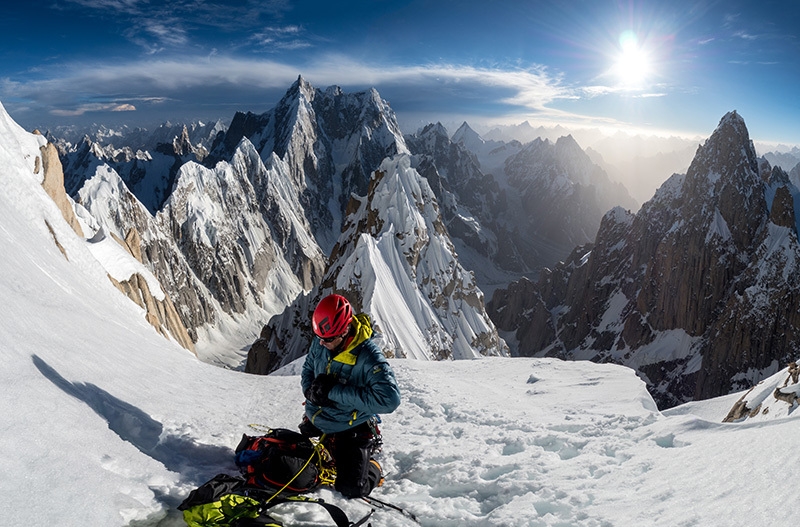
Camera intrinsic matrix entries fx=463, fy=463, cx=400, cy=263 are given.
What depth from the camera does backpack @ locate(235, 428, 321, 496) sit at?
5949 millimetres

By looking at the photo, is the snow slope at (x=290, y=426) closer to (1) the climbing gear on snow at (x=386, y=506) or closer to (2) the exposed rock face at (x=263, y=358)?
(1) the climbing gear on snow at (x=386, y=506)

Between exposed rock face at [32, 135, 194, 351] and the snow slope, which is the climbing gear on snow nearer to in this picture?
the snow slope

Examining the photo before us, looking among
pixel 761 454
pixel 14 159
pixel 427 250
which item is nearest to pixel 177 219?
pixel 427 250

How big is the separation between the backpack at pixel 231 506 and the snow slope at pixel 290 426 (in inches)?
11.2

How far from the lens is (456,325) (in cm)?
7931

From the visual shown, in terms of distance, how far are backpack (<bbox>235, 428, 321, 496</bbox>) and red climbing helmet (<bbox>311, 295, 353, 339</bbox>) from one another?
5.26ft

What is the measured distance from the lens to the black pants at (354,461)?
6.38 m

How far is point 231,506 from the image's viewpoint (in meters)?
5.18

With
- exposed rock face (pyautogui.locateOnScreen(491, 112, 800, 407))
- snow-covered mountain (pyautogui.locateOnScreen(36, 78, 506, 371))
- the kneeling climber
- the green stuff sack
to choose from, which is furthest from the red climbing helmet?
exposed rock face (pyautogui.locateOnScreen(491, 112, 800, 407))

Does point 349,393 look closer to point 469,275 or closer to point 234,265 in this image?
point 469,275

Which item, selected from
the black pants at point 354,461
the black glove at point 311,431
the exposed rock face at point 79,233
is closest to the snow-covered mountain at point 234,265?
the exposed rock face at point 79,233

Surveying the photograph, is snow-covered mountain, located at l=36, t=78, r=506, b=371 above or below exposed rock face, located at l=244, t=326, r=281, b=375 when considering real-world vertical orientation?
above

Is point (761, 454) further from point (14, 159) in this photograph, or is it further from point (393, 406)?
point (14, 159)

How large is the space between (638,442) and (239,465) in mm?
6652
